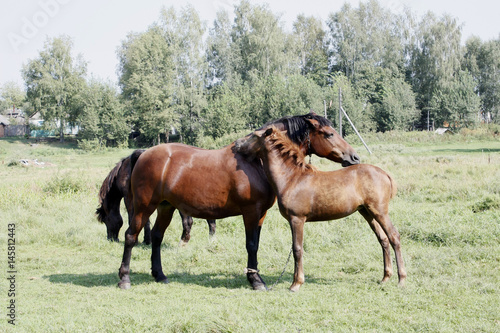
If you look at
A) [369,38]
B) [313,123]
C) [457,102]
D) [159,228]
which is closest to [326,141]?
[313,123]

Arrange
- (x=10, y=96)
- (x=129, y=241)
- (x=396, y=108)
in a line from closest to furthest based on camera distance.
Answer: (x=129, y=241) → (x=396, y=108) → (x=10, y=96)

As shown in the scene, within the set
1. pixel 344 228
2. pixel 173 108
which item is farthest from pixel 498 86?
pixel 344 228

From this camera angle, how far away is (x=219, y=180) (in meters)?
5.86

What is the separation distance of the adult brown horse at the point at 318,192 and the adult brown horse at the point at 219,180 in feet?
1.12

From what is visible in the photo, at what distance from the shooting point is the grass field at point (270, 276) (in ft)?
14.2

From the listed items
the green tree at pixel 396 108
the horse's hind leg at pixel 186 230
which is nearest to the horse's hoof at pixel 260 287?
the horse's hind leg at pixel 186 230

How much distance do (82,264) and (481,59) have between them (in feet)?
216

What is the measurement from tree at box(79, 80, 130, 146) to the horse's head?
165ft

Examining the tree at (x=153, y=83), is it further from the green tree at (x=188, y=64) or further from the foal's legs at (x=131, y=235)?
the foal's legs at (x=131, y=235)

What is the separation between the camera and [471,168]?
15672 millimetres

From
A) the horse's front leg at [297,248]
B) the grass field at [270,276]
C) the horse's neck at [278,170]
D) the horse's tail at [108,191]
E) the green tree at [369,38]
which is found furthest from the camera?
the green tree at [369,38]

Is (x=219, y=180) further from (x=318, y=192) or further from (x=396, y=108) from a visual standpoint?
(x=396, y=108)

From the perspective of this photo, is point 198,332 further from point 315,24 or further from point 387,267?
point 315,24

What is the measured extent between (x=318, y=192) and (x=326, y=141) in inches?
33.6
